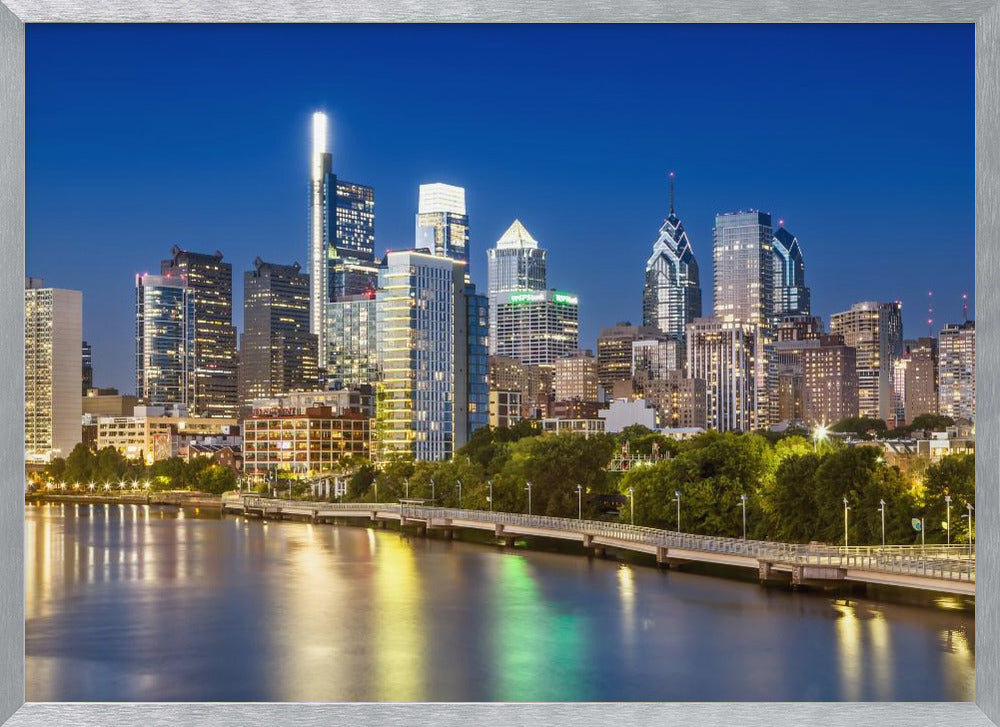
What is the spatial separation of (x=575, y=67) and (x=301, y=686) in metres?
12.0

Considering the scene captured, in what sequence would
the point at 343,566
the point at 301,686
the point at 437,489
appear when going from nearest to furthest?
the point at 301,686 < the point at 343,566 < the point at 437,489

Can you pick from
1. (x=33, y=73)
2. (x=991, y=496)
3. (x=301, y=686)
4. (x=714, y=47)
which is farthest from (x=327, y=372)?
(x=991, y=496)

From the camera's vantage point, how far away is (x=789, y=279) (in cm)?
4759


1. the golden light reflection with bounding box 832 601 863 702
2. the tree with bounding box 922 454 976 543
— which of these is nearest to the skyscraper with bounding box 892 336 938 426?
the tree with bounding box 922 454 976 543

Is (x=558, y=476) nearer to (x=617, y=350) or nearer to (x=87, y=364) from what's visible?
(x=87, y=364)

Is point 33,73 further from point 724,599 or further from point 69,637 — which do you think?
point 724,599

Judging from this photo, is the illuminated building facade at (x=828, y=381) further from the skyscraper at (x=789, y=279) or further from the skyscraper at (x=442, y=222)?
the skyscraper at (x=442, y=222)

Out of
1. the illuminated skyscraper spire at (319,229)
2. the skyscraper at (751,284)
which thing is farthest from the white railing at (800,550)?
the illuminated skyscraper spire at (319,229)

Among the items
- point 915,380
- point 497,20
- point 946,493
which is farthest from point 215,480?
point 497,20

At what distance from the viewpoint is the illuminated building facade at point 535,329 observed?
5997cm

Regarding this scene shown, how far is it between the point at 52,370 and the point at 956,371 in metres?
25.0

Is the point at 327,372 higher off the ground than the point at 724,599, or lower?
higher

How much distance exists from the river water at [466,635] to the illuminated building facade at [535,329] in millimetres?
41336

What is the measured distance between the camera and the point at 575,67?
18.9 m
